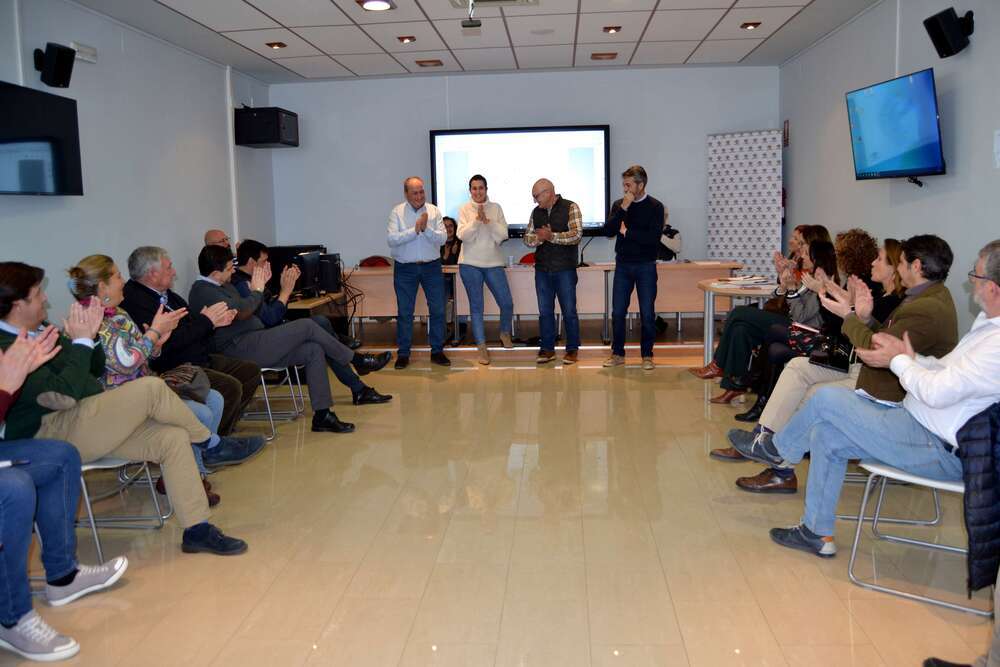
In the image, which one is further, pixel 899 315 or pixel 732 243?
pixel 732 243

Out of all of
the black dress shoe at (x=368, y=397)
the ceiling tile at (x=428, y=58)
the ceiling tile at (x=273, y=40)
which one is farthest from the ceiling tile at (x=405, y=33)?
the black dress shoe at (x=368, y=397)

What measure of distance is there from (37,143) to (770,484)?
4.79 metres

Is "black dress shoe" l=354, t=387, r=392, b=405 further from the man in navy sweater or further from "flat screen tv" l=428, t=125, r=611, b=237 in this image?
"flat screen tv" l=428, t=125, r=611, b=237

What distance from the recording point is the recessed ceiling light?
600 centimetres

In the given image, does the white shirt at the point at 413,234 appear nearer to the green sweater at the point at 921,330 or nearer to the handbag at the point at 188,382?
the handbag at the point at 188,382

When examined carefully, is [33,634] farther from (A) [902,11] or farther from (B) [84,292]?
(A) [902,11]

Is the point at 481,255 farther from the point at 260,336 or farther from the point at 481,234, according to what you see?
the point at 260,336

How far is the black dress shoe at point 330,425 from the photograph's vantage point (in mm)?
5098

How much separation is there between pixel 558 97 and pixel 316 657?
8041 mm

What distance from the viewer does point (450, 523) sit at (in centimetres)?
354

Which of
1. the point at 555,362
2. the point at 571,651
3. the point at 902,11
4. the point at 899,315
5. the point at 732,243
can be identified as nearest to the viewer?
the point at 571,651

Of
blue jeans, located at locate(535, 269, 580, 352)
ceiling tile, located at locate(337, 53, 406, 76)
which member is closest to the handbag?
blue jeans, located at locate(535, 269, 580, 352)

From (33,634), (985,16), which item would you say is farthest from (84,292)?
(985,16)

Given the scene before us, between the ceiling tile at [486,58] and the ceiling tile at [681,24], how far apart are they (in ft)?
4.86
